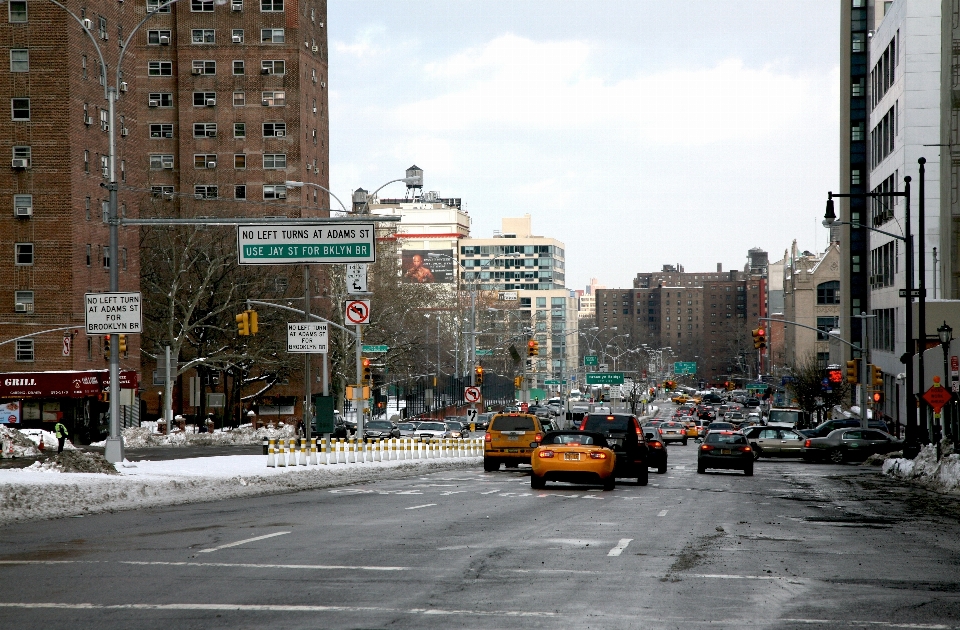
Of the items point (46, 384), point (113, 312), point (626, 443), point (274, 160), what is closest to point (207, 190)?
point (274, 160)

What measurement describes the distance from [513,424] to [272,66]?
7287 cm

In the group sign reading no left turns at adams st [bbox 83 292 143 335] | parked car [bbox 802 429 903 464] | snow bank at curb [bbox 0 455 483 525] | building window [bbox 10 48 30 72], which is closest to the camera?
snow bank at curb [bbox 0 455 483 525]

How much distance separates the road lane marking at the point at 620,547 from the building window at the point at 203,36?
316 ft

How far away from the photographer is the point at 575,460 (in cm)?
2788

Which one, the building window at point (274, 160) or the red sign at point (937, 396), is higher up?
the building window at point (274, 160)

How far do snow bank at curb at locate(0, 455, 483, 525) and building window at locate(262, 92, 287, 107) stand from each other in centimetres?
7304

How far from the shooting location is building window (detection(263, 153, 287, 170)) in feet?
349

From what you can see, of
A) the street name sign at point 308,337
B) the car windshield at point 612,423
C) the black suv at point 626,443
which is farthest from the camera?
the street name sign at point 308,337

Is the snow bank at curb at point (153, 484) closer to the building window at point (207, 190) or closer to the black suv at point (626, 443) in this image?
the black suv at point (626, 443)

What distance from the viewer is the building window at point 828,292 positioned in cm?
15325

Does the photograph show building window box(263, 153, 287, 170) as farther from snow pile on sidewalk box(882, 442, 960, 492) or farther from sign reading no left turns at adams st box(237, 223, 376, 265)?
sign reading no left turns at adams st box(237, 223, 376, 265)

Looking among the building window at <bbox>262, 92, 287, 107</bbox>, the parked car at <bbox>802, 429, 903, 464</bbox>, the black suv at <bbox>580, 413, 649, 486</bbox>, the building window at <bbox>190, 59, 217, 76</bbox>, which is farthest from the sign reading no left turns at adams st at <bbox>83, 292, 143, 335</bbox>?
the building window at <bbox>190, 59, 217, 76</bbox>

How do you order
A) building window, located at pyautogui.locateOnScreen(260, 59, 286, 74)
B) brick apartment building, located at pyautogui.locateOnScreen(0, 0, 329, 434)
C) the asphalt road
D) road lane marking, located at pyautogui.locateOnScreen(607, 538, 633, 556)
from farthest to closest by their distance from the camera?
building window, located at pyautogui.locateOnScreen(260, 59, 286, 74)
brick apartment building, located at pyautogui.locateOnScreen(0, 0, 329, 434)
road lane marking, located at pyautogui.locateOnScreen(607, 538, 633, 556)
the asphalt road

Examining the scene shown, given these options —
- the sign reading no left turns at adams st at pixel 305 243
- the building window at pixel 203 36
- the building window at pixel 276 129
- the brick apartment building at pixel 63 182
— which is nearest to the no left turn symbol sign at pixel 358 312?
the sign reading no left turns at adams st at pixel 305 243
